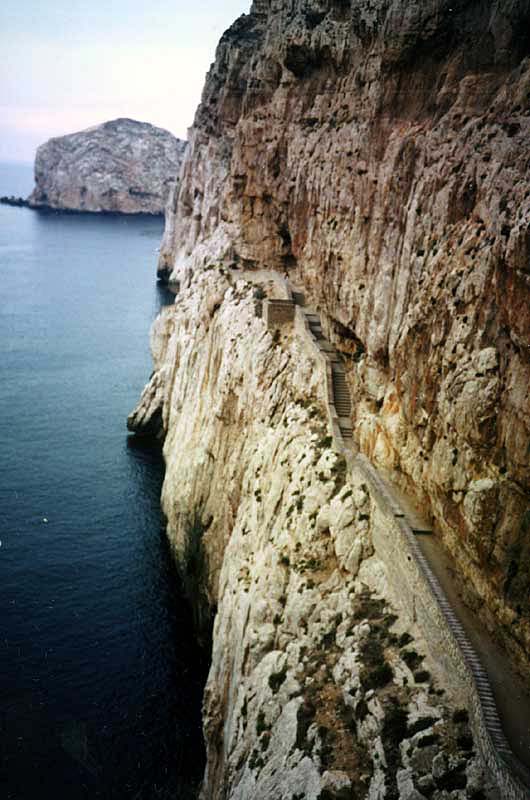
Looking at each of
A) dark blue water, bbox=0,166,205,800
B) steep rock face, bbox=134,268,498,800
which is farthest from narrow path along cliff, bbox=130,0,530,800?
dark blue water, bbox=0,166,205,800

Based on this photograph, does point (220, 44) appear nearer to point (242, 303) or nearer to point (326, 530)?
point (242, 303)

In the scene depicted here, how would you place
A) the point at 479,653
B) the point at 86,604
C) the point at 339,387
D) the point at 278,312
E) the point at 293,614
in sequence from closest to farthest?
the point at 479,653 < the point at 293,614 < the point at 339,387 < the point at 278,312 < the point at 86,604

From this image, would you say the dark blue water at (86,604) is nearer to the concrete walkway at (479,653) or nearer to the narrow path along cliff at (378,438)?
the narrow path along cliff at (378,438)

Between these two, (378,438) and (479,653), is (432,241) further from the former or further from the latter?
(479,653)

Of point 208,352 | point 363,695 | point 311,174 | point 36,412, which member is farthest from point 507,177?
point 36,412

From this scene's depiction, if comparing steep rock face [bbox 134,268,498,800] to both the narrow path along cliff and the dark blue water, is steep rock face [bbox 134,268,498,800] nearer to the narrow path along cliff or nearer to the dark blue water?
the narrow path along cliff

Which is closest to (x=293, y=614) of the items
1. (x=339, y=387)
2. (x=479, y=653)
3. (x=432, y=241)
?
(x=479, y=653)
